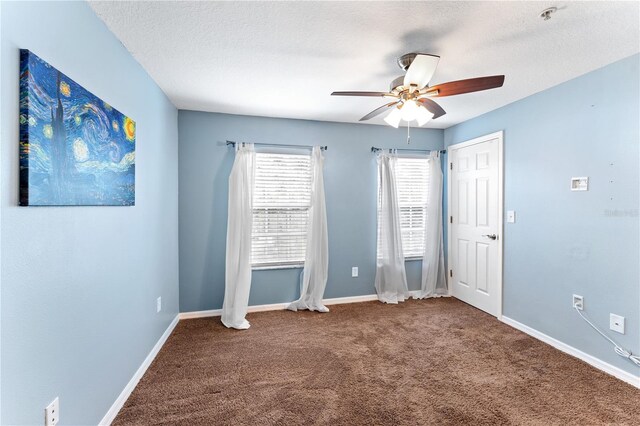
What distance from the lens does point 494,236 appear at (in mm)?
3307

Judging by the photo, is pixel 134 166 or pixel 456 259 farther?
pixel 456 259

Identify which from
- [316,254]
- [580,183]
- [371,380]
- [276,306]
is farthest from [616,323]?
[276,306]

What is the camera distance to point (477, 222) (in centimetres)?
357

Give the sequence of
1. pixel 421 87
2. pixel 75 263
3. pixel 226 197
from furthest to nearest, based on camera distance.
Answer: pixel 226 197
pixel 421 87
pixel 75 263

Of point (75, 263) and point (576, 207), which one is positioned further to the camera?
point (576, 207)

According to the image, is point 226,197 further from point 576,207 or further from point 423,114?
point 576,207

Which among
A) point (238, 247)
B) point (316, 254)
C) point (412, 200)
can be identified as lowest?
point (316, 254)

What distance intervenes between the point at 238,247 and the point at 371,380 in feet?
6.15

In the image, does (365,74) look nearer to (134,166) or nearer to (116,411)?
(134,166)

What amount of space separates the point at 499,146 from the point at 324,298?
276cm

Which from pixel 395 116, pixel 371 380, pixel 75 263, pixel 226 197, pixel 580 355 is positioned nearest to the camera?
pixel 75 263

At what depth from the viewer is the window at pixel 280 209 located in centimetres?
351

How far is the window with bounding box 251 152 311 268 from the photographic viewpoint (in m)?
3.51

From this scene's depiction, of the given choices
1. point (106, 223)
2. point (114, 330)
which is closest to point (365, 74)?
point (106, 223)
